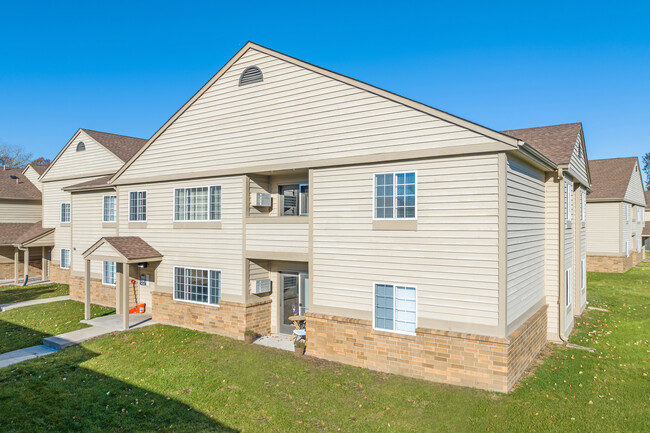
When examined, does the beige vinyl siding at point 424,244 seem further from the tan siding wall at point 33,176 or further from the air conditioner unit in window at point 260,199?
the tan siding wall at point 33,176

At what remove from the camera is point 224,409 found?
8.16 m

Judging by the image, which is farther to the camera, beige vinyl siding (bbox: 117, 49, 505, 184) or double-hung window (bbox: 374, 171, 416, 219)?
beige vinyl siding (bbox: 117, 49, 505, 184)

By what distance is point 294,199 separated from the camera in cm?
1355

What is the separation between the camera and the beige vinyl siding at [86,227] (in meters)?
18.7

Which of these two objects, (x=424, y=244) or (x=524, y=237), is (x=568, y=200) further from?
(x=424, y=244)

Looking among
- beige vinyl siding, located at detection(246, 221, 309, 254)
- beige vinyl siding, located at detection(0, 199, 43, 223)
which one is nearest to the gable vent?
beige vinyl siding, located at detection(246, 221, 309, 254)

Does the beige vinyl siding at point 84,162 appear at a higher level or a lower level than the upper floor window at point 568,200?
higher

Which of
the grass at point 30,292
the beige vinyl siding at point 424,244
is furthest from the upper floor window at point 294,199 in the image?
the grass at point 30,292

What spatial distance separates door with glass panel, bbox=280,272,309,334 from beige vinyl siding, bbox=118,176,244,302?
1444mm

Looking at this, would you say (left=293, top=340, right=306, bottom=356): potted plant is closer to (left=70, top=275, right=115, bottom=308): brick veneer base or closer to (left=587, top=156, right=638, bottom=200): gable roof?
(left=70, top=275, right=115, bottom=308): brick veneer base

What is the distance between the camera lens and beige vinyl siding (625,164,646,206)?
2952cm

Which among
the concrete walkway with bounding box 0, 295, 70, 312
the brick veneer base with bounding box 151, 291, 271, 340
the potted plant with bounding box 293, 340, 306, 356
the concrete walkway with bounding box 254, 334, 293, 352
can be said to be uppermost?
the brick veneer base with bounding box 151, 291, 271, 340

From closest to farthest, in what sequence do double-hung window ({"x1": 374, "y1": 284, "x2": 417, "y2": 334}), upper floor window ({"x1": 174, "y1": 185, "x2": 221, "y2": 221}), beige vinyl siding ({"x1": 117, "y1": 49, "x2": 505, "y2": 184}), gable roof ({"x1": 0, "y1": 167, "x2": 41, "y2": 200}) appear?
double-hung window ({"x1": 374, "y1": 284, "x2": 417, "y2": 334}) → beige vinyl siding ({"x1": 117, "y1": 49, "x2": 505, "y2": 184}) → upper floor window ({"x1": 174, "y1": 185, "x2": 221, "y2": 221}) → gable roof ({"x1": 0, "y1": 167, "x2": 41, "y2": 200})

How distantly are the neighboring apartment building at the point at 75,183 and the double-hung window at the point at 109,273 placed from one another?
0.74m
